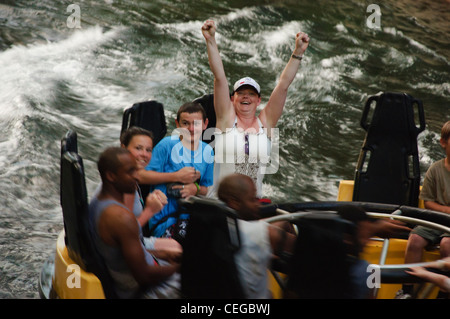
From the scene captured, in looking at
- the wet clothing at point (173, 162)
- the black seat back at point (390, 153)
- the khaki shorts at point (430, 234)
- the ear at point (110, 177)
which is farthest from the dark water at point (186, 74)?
the khaki shorts at point (430, 234)

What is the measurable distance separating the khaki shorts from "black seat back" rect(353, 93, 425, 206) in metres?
0.68

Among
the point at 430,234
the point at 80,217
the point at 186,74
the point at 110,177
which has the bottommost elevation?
the point at 430,234

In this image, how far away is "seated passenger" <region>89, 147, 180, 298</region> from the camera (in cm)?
199

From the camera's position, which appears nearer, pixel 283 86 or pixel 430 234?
pixel 430 234

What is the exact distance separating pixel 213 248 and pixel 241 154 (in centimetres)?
102

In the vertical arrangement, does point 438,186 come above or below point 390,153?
below

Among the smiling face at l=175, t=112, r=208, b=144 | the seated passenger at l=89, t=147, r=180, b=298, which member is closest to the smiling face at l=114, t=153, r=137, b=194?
the seated passenger at l=89, t=147, r=180, b=298

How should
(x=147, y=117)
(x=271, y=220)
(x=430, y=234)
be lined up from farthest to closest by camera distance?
(x=147, y=117) → (x=430, y=234) → (x=271, y=220)

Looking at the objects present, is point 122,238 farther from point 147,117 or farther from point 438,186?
point 438,186

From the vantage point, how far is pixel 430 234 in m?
2.60

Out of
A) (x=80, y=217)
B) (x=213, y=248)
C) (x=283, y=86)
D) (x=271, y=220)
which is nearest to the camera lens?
(x=213, y=248)

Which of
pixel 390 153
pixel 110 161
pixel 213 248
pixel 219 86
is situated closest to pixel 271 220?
pixel 213 248

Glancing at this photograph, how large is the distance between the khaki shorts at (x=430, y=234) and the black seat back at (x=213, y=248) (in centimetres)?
106

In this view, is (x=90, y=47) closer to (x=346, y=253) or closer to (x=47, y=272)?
(x=47, y=272)
